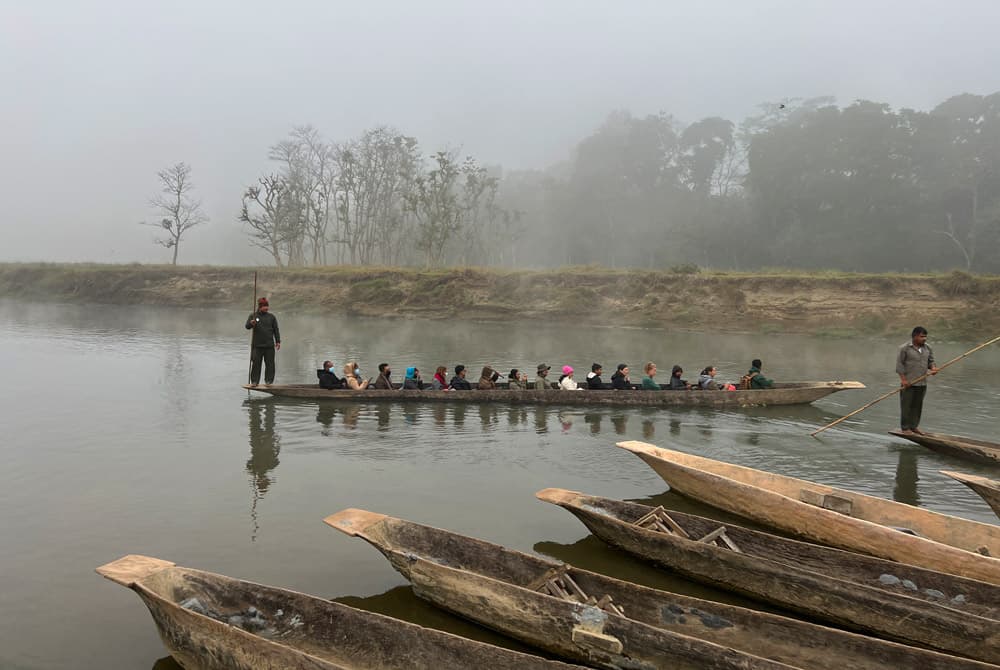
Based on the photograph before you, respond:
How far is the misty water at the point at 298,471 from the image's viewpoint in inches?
259

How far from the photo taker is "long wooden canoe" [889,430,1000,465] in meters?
10.9

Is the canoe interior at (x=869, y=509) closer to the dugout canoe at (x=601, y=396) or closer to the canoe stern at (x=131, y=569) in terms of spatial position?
the canoe stern at (x=131, y=569)

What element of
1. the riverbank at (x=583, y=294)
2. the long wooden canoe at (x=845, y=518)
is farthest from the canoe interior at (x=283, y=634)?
the riverbank at (x=583, y=294)

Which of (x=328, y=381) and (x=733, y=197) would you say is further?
(x=733, y=197)

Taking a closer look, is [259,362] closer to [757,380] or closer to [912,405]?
[757,380]

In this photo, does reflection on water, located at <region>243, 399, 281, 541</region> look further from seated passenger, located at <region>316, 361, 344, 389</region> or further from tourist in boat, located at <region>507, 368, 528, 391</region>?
tourist in boat, located at <region>507, 368, 528, 391</region>

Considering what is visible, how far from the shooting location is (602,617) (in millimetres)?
4965

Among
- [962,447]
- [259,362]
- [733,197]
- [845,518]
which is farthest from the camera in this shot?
[733,197]

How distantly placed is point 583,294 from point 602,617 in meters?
36.5

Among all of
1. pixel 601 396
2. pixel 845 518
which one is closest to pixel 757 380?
pixel 601 396

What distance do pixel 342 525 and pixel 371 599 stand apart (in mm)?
823

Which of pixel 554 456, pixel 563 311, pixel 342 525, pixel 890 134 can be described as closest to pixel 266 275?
pixel 563 311

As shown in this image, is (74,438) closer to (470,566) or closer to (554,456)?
(554,456)

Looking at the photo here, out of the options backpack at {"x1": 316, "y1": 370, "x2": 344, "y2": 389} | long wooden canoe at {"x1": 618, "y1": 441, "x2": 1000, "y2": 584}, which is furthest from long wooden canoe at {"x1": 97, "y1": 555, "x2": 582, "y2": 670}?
backpack at {"x1": 316, "y1": 370, "x2": 344, "y2": 389}
